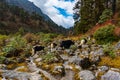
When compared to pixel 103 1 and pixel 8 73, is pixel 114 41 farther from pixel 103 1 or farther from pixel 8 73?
pixel 103 1

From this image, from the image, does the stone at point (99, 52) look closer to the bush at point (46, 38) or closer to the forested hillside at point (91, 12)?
the bush at point (46, 38)

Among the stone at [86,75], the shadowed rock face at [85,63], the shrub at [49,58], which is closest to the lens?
the stone at [86,75]

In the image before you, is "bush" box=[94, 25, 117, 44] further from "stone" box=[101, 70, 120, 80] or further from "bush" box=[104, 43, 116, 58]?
"stone" box=[101, 70, 120, 80]

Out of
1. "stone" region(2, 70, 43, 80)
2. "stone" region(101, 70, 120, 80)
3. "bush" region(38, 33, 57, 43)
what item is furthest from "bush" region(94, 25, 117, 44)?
"stone" region(2, 70, 43, 80)

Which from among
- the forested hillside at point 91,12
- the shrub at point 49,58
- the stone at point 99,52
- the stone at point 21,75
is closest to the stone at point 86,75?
the stone at point 21,75

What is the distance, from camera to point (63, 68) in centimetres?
2259

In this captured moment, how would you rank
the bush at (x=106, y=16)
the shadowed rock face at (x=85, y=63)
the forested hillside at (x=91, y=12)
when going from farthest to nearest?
1. the forested hillside at (x=91, y=12)
2. the bush at (x=106, y=16)
3. the shadowed rock face at (x=85, y=63)

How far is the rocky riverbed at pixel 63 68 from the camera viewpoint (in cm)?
2050

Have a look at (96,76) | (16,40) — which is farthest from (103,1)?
(96,76)

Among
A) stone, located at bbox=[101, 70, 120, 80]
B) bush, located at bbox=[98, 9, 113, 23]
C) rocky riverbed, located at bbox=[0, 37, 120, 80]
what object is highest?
bush, located at bbox=[98, 9, 113, 23]

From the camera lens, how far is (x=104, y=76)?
2083cm

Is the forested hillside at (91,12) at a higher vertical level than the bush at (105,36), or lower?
higher

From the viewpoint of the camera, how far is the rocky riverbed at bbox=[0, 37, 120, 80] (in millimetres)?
20500

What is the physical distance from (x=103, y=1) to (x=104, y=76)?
3250cm
